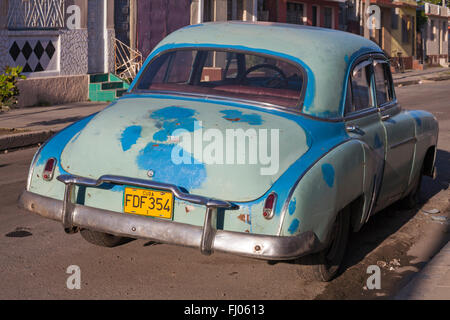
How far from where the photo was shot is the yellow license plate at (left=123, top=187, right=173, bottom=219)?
4742 mm

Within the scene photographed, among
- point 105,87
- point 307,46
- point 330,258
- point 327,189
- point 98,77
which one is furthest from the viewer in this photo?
point 98,77

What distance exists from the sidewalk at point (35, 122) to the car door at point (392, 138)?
22.5ft

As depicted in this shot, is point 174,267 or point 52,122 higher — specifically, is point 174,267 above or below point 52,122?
below

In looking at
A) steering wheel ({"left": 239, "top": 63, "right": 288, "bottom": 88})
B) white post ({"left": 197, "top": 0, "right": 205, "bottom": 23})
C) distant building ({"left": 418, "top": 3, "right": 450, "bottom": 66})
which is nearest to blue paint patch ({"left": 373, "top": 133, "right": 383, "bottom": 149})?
steering wheel ({"left": 239, "top": 63, "right": 288, "bottom": 88})

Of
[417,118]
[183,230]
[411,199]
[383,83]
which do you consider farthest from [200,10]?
[183,230]

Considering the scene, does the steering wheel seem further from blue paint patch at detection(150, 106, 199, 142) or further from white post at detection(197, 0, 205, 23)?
white post at detection(197, 0, 205, 23)

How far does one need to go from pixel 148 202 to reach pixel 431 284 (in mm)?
1957

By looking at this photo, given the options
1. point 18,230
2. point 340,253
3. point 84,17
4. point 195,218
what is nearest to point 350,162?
point 340,253

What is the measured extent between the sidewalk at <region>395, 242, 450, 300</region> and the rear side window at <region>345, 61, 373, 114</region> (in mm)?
1301

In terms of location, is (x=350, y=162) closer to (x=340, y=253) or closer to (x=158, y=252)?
(x=340, y=253)

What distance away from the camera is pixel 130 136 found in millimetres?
5055

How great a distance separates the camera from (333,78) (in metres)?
5.59

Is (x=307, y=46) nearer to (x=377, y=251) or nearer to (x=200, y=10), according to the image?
(x=377, y=251)

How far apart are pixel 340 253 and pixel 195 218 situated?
49.7 inches
